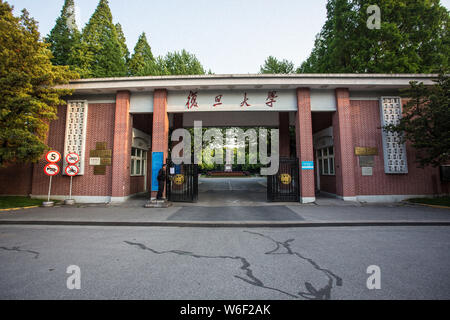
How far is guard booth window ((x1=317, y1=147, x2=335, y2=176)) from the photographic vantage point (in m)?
13.4

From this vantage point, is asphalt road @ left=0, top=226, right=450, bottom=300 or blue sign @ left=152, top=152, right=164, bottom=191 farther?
blue sign @ left=152, top=152, right=164, bottom=191

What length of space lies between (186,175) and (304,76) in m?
8.23

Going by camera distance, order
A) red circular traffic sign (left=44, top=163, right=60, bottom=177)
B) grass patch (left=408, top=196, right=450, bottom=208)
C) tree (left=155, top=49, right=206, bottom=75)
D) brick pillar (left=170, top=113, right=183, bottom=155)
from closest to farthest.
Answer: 1. grass patch (left=408, top=196, right=450, bottom=208)
2. red circular traffic sign (left=44, top=163, right=60, bottom=177)
3. brick pillar (left=170, top=113, right=183, bottom=155)
4. tree (left=155, top=49, right=206, bottom=75)

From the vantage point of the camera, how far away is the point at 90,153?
11.1 m

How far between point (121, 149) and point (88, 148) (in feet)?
6.88

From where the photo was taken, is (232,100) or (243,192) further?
(243,192)

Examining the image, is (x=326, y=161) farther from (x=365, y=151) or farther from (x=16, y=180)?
(x=16, y=180)

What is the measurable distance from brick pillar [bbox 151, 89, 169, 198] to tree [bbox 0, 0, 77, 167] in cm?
469

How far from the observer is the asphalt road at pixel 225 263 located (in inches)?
104

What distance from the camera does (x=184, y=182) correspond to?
1112 cm

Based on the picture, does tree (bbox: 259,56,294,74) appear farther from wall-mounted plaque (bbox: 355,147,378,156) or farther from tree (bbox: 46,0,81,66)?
tree (bbox: 46,0,81,66)

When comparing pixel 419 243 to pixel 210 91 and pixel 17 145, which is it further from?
pixel 17 145
